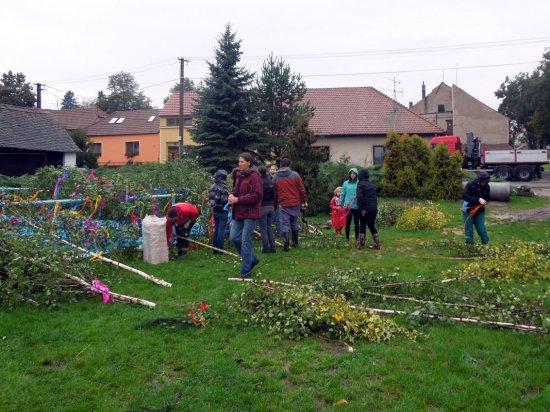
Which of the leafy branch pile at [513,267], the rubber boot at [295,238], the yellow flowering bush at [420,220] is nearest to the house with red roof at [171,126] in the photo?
the yellow flowering bush at [420,220]

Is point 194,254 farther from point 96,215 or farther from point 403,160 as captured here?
point 403,160

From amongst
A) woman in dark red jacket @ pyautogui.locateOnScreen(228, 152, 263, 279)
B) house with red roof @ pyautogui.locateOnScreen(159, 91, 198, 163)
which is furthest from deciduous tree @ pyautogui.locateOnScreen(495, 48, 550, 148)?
woman in dark red jacket @ pyautogui.locateOnScreen(228, 152, 263, 279)

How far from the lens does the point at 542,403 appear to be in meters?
3.65

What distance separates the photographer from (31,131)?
28172 mm

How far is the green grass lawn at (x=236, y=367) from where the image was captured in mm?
3731

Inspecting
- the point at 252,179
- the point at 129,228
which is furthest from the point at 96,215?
the point at 252,179

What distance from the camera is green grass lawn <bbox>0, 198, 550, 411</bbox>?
373cm

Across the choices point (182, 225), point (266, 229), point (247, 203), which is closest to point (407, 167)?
point (266, 229)

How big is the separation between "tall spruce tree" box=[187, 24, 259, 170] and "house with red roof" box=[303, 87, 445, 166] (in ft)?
40.3

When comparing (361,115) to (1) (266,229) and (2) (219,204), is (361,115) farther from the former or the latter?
(2) (219,204)

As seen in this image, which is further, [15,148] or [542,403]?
[15,148]

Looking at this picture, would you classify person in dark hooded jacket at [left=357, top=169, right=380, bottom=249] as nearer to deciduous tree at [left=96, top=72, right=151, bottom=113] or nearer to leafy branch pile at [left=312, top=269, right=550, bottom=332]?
leafy branch pile at [left=312, top=269, right=550, bottom=332]

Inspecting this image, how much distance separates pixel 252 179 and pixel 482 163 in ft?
93.3

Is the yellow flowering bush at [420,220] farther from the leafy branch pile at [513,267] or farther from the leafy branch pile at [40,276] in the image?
the leafy branch pile at [40,276]
